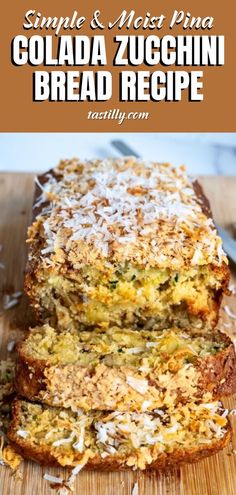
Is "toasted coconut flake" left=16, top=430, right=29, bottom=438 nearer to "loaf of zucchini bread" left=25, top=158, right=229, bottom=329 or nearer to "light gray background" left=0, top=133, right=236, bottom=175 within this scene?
"loaf of zucchini bread" left=25, top=158, right=229, bottom=329

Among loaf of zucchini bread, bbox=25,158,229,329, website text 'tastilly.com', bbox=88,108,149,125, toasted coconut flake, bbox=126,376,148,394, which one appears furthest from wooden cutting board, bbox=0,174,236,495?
website text 'tastilly.com', bbox=88,108,149,125

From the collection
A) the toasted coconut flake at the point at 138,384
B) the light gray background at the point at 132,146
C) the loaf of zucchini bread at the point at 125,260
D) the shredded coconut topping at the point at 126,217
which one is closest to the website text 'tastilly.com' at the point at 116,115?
the light gray background at the point at 132,146

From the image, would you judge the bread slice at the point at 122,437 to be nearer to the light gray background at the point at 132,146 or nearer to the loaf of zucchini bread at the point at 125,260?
the loaf of zucchini bread at the point at 125,260

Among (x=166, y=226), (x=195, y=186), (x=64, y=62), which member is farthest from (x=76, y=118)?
(x=166, y=226)

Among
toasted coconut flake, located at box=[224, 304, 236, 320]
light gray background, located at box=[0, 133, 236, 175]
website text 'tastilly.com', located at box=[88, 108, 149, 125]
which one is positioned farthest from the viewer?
light gray background, located at box=[0, 133, 236, 175]

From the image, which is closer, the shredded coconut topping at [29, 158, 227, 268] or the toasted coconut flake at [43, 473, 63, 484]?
the toasted coconut flake at [43, 473, 63, 484]

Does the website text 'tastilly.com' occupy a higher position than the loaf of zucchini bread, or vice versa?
the website text 'tastilly.com'
